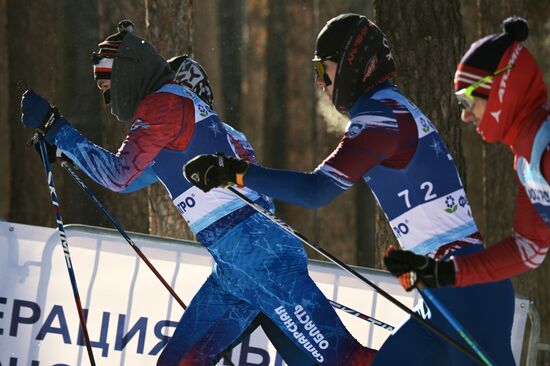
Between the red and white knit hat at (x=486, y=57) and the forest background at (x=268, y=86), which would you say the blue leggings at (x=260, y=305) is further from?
the forest background at (x=268, y=86)

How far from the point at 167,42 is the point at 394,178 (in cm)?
543

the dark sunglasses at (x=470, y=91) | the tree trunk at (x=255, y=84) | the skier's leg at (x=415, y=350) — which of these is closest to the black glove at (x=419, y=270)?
the skier's leg at (x=415, y=350)

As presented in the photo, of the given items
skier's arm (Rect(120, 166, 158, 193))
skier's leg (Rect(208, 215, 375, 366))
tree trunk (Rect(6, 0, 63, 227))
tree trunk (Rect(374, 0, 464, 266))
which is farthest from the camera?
tree trunk (Rect(6, 0, 63, 227))

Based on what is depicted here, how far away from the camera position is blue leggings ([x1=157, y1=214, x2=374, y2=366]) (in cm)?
479

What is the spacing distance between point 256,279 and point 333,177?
992mm

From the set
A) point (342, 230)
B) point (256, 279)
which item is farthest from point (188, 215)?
point (342, 230)

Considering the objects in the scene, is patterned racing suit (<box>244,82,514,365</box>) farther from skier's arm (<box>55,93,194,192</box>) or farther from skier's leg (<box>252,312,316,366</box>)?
skier's leg (<box>252,312,316,366</box>)

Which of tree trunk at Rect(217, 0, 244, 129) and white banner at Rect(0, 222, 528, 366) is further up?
tree trunk at Rect(217, 0, 244, 129)

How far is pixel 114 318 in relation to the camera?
20.9ft

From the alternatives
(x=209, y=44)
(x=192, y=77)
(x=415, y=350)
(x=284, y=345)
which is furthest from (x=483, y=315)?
(x=209, y=44)

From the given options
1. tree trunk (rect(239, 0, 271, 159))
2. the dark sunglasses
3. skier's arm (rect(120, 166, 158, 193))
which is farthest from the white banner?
tree trunk (rect(239, 0, 271, 159))

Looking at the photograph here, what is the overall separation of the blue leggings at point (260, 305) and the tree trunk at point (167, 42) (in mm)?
4234

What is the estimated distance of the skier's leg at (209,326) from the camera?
4.93 meters

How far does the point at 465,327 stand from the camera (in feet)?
13.5
